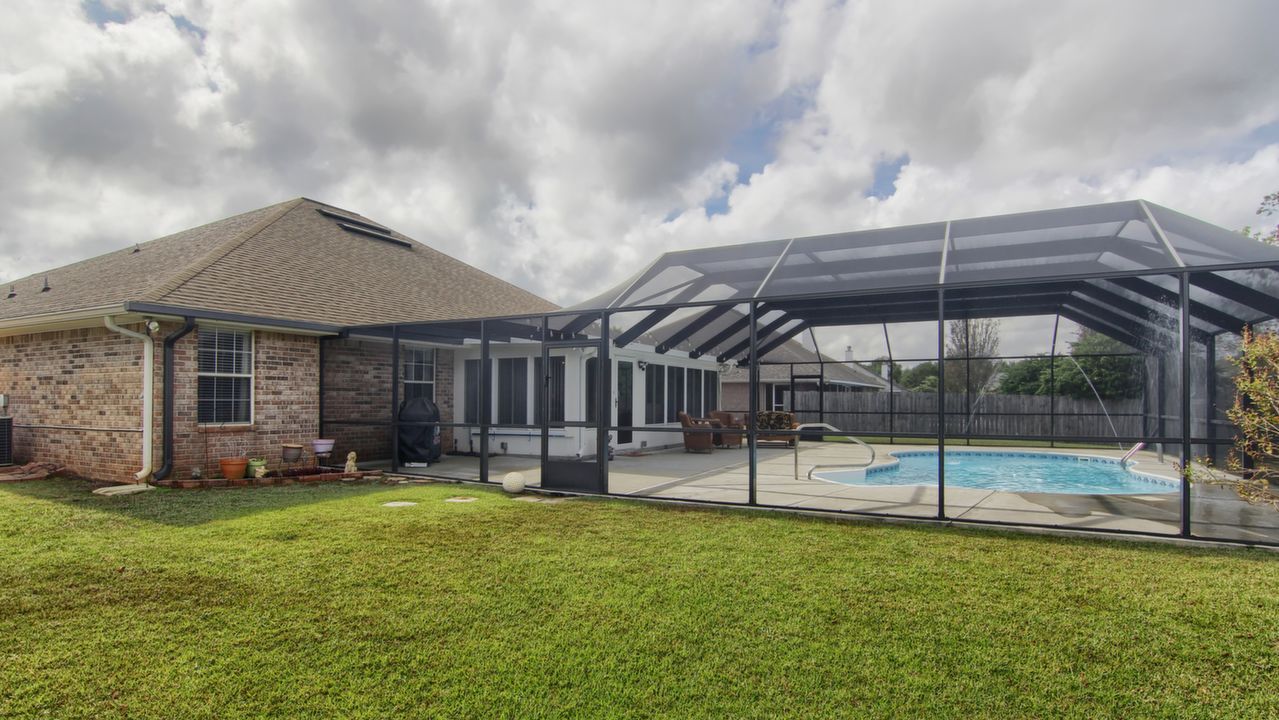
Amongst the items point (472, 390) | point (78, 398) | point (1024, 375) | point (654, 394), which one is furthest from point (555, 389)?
point (1024, 375)

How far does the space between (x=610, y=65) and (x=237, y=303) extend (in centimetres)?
670

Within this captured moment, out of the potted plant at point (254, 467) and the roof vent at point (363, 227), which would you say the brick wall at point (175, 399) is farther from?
the roof vent at point (363, 227)

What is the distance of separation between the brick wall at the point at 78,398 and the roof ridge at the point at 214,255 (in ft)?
2.13

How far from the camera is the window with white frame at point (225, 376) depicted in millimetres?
9242

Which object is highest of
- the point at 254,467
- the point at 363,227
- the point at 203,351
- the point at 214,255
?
the point at 363,227

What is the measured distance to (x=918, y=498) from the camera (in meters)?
8.02

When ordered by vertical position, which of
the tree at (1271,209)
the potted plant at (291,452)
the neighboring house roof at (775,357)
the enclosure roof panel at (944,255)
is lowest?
the potted plant at (291,452)

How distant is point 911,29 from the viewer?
8.03 metres

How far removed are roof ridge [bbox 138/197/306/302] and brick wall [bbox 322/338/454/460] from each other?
2235 mm

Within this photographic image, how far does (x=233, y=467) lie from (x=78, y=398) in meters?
2.99

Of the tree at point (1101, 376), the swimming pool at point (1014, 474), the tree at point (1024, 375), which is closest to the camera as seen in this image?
the swimming pool at point (1014, 474)

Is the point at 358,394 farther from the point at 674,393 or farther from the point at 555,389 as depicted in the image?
the point at 674,393

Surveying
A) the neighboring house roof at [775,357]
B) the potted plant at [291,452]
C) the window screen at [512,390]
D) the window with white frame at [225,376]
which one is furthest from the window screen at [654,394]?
the window with white frame at [225,376]

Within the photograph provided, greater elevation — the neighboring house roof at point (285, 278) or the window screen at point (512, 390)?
the neighboring house roof at point (285, 278)
